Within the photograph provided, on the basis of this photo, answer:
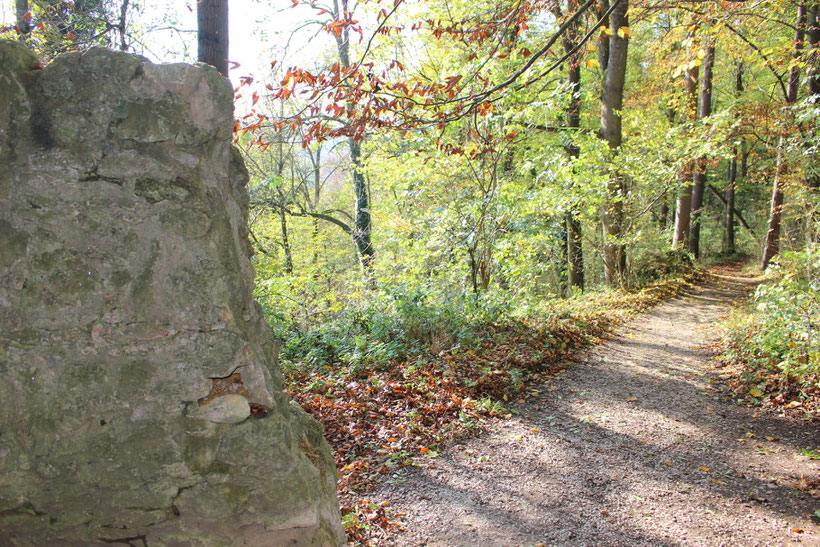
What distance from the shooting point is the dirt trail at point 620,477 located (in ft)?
10.6

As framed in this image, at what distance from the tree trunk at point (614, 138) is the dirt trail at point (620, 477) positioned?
20.3 feet

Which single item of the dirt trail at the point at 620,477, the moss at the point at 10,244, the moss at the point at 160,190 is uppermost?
the moss at the point at 160,190

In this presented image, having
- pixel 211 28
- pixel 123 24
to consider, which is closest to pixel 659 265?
pixel 211 28

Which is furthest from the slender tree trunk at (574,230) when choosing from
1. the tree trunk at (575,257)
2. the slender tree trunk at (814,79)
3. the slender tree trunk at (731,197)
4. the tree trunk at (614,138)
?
the slender tree trunk at (731,197)

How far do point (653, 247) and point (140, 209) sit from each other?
45.4 feet

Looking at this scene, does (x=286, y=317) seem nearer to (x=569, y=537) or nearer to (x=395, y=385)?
(x=395, y=385)

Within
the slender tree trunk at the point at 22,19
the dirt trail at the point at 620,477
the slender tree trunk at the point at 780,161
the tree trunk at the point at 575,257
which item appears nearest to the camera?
the dirt trail at the point at 620,477

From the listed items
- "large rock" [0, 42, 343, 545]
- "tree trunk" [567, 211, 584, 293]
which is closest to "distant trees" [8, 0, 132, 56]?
"large rock" [0, 42, 343, 545]

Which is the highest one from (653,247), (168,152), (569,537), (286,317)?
(168,152)

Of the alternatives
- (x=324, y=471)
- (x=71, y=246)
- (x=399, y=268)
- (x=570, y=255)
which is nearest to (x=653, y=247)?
(x=570, y=255)

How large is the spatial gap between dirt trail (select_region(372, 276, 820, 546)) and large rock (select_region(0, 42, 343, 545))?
5.20 feet

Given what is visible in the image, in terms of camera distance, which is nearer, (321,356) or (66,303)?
(66,303)

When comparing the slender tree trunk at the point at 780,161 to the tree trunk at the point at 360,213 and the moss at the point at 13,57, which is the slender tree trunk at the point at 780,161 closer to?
the tree trunk at the point at 360,213

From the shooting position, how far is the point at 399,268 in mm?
11914
